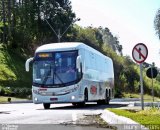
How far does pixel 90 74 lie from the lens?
101 feet

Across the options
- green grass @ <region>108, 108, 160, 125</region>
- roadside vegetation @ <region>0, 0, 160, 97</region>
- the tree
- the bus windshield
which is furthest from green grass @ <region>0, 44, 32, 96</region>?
green grass @ <region>108, 108, 160, 125</region>

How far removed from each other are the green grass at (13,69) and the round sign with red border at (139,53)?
4449 centimetres

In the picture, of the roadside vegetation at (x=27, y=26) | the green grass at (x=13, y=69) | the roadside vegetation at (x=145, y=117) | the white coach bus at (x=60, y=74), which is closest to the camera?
the roadside vegetation at (x=145, y=117)

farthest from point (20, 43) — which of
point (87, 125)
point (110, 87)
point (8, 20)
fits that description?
point (87, 125)

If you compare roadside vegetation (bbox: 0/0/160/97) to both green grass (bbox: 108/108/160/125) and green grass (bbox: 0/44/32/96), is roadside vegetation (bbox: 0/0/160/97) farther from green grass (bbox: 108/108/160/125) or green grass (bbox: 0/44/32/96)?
green grass (bbox: 108/108/160/125)

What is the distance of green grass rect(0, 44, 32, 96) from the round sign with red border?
44.5 m

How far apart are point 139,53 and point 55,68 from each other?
9181 millimetres

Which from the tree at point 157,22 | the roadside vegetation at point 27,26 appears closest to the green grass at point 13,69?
the roadside vegetation at point 27,26

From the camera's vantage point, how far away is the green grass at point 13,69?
66812mm

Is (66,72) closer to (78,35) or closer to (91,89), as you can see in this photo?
(91,89)

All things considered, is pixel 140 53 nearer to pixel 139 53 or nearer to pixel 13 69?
pixel 139 53

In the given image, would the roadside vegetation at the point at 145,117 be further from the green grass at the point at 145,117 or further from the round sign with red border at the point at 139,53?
the round sign with red border at the point at 139,53

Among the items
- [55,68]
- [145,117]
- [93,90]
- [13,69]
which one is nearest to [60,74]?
[55,68]

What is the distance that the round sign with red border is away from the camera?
19.5 metres
